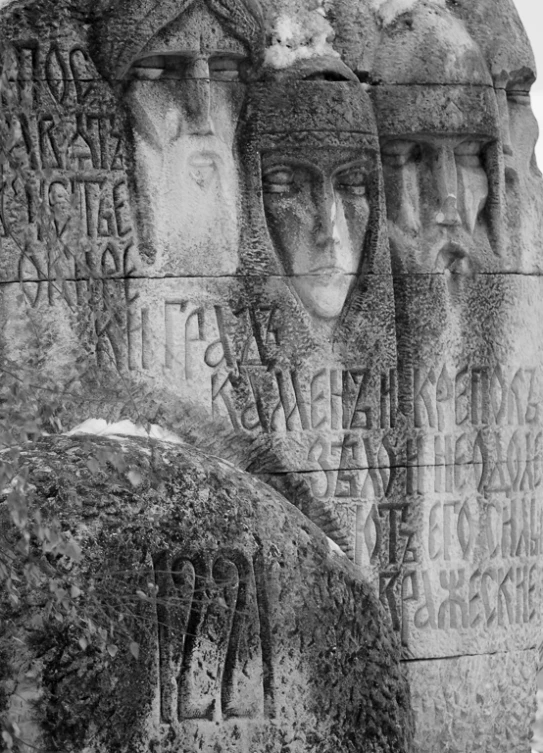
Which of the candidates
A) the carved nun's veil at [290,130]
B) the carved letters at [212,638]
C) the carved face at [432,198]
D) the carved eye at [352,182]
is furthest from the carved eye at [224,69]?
the carved letters at [212,638]

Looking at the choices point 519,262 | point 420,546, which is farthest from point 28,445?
point 519,262

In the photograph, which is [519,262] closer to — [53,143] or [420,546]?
[420,546]

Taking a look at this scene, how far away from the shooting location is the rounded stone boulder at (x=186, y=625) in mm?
5105

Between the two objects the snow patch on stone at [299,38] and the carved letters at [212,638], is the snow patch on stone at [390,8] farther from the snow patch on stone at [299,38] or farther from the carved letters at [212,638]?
the carved letters at [212,638]

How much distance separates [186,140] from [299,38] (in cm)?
64

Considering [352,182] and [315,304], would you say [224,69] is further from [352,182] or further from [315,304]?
[315,304]

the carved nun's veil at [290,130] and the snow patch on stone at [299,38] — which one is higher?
the snow patch on stone at [299,38]

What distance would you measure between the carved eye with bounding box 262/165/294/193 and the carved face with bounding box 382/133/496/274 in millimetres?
467

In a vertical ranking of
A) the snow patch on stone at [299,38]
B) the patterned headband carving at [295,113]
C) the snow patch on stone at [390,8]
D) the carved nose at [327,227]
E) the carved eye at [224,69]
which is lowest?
the carved nose at [327,227]

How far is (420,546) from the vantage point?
6.91m

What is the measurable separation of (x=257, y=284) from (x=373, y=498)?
3.17 feet

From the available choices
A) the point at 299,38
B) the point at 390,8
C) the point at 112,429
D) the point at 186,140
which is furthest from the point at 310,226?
the point at 112,429

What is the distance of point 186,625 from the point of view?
5.41 metres

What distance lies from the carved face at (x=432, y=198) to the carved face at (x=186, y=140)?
2.52 ft
